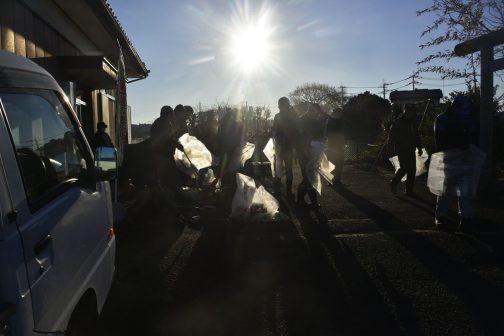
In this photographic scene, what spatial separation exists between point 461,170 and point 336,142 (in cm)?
505

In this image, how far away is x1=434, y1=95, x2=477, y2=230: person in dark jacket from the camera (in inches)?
233

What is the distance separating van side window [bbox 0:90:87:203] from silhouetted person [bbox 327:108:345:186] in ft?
27.8

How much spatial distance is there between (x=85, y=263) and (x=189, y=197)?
19.9 ft

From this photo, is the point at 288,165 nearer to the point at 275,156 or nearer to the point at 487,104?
the point at 275,156

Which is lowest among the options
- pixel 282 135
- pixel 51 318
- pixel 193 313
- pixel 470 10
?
pixel 193 313

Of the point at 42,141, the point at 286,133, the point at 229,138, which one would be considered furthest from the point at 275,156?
the point at 42,141

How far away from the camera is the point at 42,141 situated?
2.37 m

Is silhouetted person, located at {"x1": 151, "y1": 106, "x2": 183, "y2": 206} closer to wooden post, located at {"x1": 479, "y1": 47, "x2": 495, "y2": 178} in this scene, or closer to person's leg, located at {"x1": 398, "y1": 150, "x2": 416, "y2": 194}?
person's leg, located at {"x1": 398, "y1": 150, "x2": 416, "y2": 194}

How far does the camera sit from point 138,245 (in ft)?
19.2

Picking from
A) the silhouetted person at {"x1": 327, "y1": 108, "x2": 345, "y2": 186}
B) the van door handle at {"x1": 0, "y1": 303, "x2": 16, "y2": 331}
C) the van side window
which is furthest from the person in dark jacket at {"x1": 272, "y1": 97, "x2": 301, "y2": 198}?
the van door handle at {"x1": 0, "y1": 303, "x2": 16, "y2": 331}

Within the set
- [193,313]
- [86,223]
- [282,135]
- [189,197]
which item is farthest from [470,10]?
[86,223]

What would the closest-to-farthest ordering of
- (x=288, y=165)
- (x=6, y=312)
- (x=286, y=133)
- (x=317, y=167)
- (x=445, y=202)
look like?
(x=6, y=312), (x=445, y=202), (x=317, y=167), (x=286, y=133), (x=288, y=165)

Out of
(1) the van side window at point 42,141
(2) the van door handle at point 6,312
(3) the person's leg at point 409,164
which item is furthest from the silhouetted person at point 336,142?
(2) the van door handle at point 6,312

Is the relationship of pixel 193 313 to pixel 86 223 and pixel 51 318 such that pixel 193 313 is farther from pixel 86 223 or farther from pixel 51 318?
pixel 51 318
